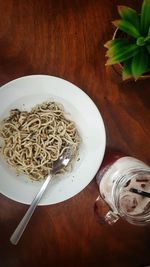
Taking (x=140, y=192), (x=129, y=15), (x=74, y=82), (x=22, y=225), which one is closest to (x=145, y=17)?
(x=129, y=15)

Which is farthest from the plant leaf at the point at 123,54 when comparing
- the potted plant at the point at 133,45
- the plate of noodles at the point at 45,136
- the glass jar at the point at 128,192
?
the glass jar at the point at 128,192

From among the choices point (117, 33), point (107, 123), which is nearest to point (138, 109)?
point (107, 123)

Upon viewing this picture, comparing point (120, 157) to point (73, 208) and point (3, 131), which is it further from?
point (3, 131)

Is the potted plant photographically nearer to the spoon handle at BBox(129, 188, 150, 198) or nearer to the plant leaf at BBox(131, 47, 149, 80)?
the plant leaf at BBox(131, 47, 149, 80)

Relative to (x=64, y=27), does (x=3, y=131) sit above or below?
below

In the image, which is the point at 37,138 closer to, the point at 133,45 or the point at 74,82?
the point at 74,82
